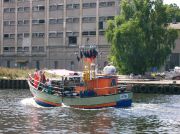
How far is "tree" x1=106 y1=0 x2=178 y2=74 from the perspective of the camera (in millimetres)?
97312

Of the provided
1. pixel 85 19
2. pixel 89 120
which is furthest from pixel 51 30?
pixel 89 120

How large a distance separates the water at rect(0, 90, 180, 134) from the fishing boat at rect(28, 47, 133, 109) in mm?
984

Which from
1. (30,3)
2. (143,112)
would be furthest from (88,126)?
(30,3)

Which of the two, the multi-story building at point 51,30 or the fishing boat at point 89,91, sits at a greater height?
the multi-story building at point 51,30

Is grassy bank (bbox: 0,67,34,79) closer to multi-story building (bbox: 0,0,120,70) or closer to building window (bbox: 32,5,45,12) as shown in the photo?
multi-story building (bbox: 0,0,120,70)

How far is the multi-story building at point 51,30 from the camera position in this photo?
140000 millimetres

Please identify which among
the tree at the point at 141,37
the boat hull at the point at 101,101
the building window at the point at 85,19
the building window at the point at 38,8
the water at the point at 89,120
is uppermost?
the building window at the point at 38,8

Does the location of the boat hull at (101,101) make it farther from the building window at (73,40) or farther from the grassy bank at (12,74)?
the building window at (73,40)

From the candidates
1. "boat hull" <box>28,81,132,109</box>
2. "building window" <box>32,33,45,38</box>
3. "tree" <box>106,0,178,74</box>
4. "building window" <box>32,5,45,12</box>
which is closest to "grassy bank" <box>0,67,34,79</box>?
"tree" <box>106,0,178,74</box>

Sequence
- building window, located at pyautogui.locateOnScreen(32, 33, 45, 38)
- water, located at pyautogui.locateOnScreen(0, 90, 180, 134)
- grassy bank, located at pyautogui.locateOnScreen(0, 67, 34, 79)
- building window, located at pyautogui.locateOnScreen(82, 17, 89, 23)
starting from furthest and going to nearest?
building window, located at pyautogui.locateOnScreen(32, 33, 45, 38), building window, located at pyautogui.locateOnScreen(82, 17, 89, 23), grassy bank, located at pyautogui.locateOnScreen(0, 67, 34, 79), water, located at pyautogui.locateOnScreen(0, 90, 180, 134)

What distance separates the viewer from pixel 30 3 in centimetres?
15338

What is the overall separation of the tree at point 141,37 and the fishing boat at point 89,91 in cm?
4319

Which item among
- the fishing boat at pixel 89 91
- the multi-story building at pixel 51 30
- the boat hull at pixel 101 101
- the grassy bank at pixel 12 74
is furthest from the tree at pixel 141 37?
the boat hull at pixel 101 101

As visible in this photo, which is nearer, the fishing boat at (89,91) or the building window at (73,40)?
the fishing boat at (89,91)
